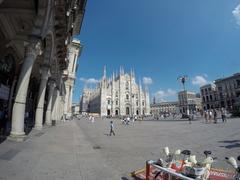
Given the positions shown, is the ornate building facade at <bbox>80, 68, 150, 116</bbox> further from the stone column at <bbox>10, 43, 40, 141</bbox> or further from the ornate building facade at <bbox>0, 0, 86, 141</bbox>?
the stone column at <bbox>10, 43, 40, 141</bbox>

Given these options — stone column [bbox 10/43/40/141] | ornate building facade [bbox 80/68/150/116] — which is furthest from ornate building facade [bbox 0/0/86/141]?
ornate building facade [bbox 80/68/150/116]

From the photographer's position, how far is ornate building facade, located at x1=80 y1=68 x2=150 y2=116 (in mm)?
88938

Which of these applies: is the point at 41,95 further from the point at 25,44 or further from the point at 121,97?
the point at 121,97

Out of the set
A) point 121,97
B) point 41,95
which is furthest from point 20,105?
point 121,97

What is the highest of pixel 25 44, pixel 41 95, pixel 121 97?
pixel 121 97

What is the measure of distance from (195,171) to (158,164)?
869 mm

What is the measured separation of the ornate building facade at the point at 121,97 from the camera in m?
88.9

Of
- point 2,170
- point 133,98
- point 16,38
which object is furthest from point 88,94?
point 2,170

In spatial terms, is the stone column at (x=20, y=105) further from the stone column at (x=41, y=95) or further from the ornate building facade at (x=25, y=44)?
the stone column at (x=41, y=95)

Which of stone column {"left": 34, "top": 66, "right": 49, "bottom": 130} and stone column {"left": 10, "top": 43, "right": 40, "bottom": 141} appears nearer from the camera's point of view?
stone column {"left": 10, "top": 43, "right": 40, "bottom": 141}

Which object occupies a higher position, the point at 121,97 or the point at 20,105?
the point at 121,97

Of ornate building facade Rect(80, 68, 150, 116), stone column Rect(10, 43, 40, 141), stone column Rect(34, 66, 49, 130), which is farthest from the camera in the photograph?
ornate building facade Rect(80, 68, 150, 116)

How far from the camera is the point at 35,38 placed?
8195 mm

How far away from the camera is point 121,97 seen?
304 feet
